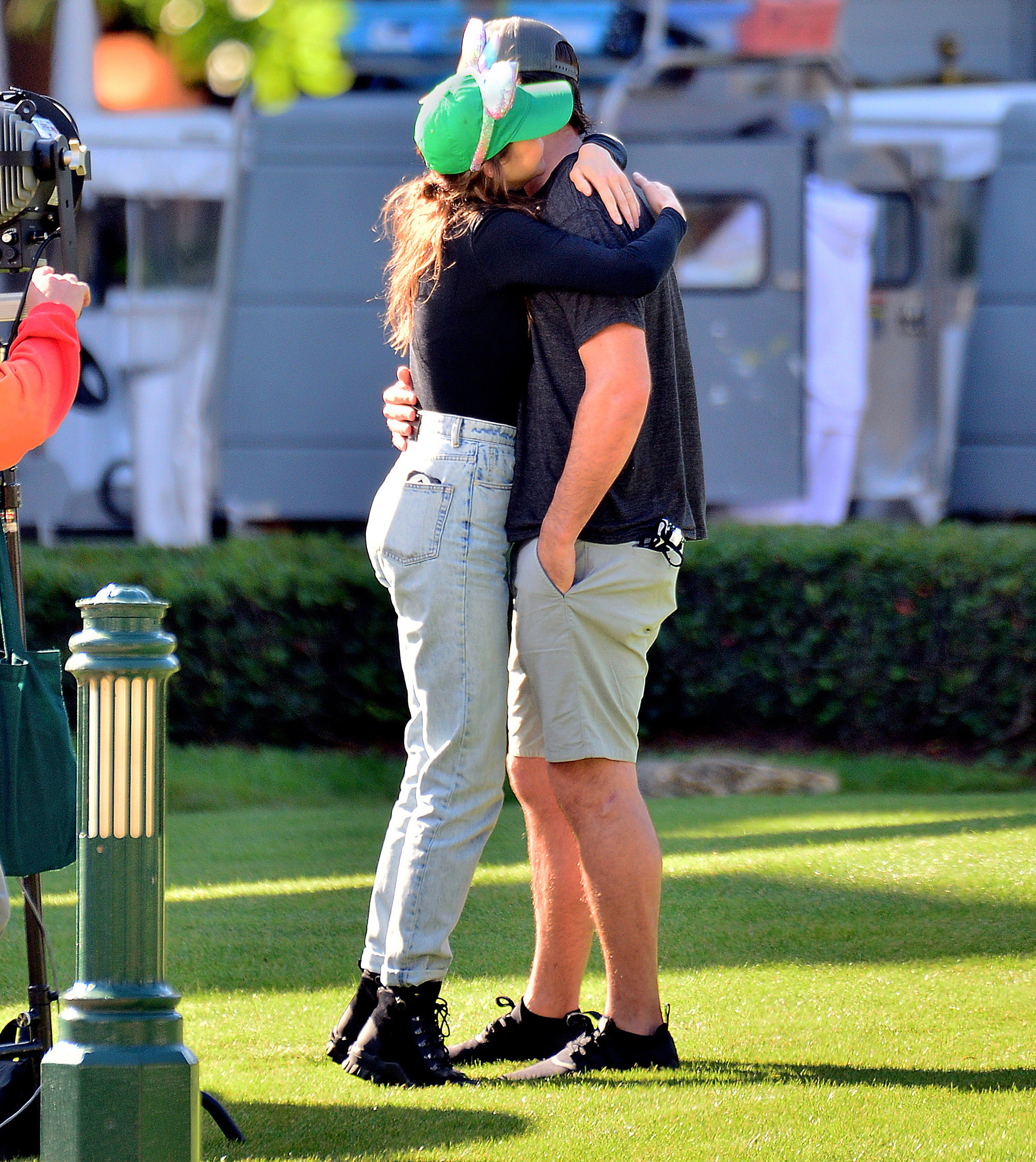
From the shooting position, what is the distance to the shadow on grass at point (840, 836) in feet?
17.2

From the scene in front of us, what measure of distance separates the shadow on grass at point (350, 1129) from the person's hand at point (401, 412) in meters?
1.28

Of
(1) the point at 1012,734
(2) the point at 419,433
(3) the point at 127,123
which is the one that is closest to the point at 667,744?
(1) the point at 1012,734

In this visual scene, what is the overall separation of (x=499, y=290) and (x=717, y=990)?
5.49ft

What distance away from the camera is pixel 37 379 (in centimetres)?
253

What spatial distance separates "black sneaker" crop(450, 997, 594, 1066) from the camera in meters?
3.20

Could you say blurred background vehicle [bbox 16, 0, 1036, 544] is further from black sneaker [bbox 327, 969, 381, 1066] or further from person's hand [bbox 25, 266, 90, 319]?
person's hand [bbox 25, 266, 90, 319]

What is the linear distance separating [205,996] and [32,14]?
6871 millimetres

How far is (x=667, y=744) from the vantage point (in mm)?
7926

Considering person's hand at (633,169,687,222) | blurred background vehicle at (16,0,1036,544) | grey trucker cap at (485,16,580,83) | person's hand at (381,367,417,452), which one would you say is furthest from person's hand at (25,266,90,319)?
blurred background vehicle at (16,0,1036,544)

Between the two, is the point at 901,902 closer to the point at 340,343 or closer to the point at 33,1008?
the point at 33,1008

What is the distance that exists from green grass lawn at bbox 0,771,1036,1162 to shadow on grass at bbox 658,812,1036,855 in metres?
0.02

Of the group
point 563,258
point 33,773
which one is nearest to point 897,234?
point 563,258

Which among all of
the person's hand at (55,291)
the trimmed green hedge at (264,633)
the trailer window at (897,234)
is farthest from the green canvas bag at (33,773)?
the trailer window at (897,234)

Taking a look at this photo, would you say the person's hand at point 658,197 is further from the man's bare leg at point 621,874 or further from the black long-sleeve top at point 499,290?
the man's bare leg at point 621,874
